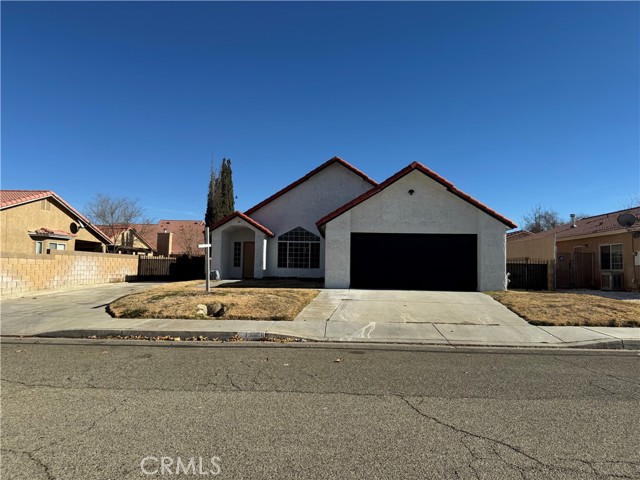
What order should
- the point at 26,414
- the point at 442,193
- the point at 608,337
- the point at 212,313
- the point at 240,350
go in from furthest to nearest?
1. the point at 442,193
2. the point at 212,313
3. the point at 608,337
4. the point at 240,350
5. the point at 26,414

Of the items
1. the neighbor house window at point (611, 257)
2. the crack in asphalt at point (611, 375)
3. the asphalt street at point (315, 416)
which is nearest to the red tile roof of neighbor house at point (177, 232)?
the neighbor house window at point (611, 257)

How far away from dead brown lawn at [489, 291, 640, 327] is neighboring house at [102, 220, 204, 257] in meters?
32.9

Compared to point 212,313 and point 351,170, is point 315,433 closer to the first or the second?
point 212,313

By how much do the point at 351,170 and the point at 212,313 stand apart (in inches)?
608

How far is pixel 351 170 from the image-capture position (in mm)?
25188

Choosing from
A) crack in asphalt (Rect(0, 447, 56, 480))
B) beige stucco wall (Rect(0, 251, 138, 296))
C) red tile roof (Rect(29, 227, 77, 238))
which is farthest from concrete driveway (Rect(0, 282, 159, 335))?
red tile roof (Rect(29, 227, 77, 238))

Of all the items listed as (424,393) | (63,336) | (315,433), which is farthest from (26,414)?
Result: (63,336)

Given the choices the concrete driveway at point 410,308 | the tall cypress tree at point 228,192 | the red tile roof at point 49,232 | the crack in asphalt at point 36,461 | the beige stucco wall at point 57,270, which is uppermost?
the tall cypress tree at point 228,192

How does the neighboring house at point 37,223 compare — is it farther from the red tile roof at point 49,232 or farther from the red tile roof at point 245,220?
the red tile roof at point 245,220

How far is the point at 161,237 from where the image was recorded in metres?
39.7

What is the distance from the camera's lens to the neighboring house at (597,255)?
68.4 feet

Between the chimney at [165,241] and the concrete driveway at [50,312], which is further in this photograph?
the chimney at [165,241]

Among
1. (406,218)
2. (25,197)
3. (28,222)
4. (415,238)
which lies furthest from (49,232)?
(415,238)

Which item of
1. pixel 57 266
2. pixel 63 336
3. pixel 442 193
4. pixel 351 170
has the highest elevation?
pixel 351 170
